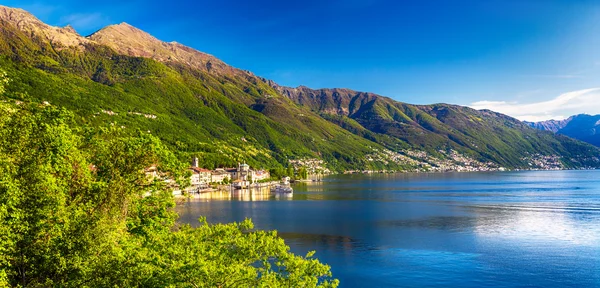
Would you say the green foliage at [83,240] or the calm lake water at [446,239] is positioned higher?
the green foliage at [83,240]

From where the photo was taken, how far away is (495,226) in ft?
296

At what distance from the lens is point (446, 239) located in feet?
254

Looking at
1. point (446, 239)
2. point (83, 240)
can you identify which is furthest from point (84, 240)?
point (446, 239)

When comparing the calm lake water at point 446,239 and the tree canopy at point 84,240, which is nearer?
the tree canopy at point 84,240

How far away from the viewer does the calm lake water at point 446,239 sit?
5369 cm

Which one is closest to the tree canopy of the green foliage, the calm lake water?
the green foliage

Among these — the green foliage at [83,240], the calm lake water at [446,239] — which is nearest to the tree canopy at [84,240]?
the green foliage at [83,240]

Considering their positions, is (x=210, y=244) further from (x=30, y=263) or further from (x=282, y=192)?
(x=282, y=192)

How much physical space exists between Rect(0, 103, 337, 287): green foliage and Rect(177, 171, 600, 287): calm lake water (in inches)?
988

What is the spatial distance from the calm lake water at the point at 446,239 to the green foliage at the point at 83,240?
25091mm

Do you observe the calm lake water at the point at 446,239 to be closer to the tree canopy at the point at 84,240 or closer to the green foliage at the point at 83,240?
the tree canopy at the point at 84,240

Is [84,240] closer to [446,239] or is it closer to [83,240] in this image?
[83,240]

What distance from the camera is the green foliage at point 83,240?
66.4ft

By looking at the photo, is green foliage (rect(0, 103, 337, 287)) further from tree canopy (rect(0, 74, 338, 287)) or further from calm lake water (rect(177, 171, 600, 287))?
calm lake water (rect(177, 171, 600, 287))
